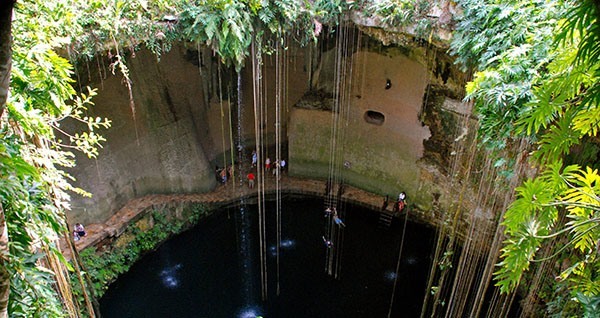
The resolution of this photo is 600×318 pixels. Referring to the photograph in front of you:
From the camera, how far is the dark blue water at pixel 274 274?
6.16 m

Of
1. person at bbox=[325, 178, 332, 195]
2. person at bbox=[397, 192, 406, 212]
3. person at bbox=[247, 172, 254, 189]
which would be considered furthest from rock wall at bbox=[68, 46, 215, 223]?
person at bbox=[397, 192, 406, 212]

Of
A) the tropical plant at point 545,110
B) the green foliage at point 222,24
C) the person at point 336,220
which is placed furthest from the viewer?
the person at point 336,220

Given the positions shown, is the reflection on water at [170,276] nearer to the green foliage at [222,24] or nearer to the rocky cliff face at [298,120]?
the rocky cliff face at [298,120]

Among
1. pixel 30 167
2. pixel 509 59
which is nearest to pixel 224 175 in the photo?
pixel 509 59

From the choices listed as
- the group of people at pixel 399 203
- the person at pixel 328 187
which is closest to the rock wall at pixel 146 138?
the person at pixel 328 187

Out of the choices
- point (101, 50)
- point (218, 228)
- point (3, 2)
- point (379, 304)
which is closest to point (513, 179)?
point (379, 304)

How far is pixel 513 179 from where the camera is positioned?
3.97 metres

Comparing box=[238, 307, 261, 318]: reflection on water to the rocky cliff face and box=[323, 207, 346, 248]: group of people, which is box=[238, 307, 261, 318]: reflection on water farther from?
the rocky cliff face

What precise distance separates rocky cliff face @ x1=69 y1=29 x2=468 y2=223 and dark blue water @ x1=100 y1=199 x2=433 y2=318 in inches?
41.1

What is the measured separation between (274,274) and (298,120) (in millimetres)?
3288

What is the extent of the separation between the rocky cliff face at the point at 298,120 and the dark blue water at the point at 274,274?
3.42ft

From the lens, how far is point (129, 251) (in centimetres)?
691

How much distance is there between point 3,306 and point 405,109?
7.10 meters

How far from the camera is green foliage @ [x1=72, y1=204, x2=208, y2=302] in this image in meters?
6.29
